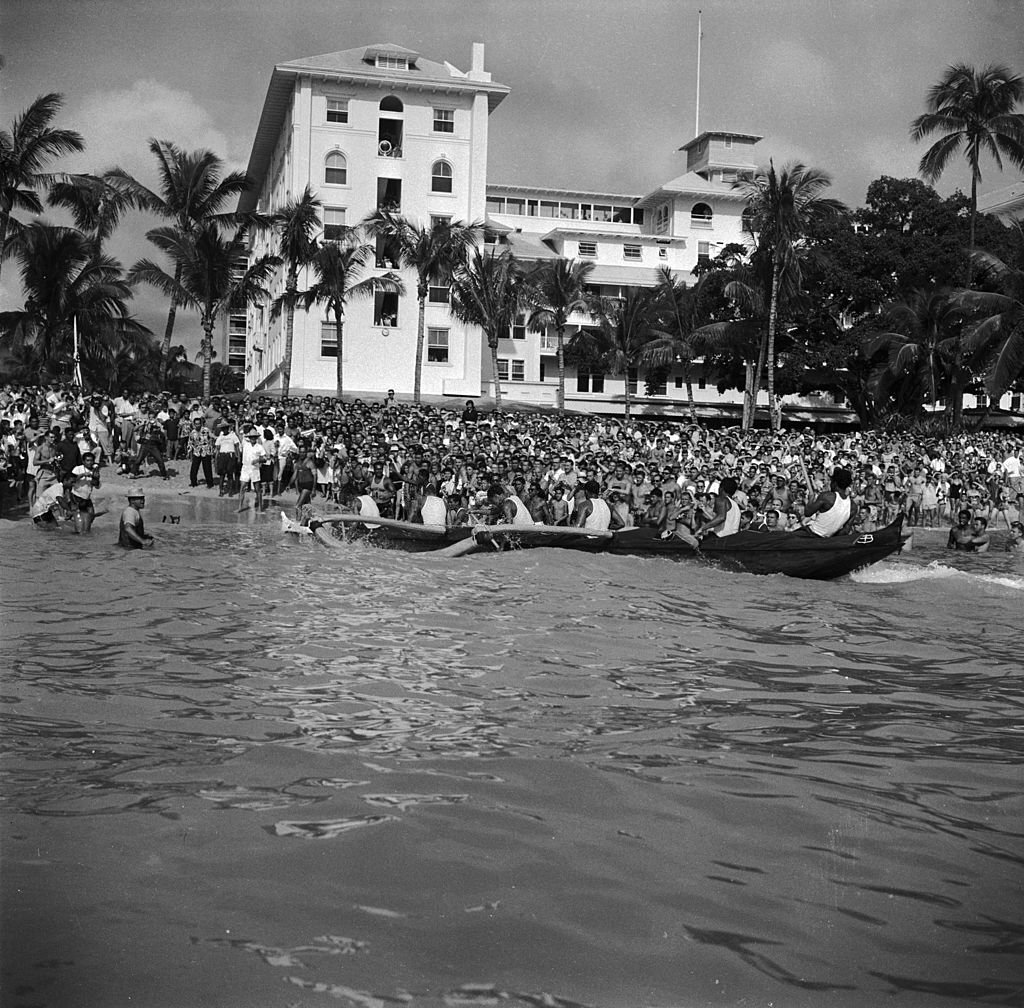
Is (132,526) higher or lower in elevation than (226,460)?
lower

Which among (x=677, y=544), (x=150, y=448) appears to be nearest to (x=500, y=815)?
(x=677, y=544)

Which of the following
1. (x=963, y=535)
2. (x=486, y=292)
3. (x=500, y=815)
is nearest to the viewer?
(x=500, y=815)

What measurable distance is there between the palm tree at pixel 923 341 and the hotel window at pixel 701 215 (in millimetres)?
18371

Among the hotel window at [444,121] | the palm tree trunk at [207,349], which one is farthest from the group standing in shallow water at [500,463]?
the hotel window at [444,121]

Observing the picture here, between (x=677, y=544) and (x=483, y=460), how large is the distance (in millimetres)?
7482

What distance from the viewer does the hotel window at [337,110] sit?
47750 mm

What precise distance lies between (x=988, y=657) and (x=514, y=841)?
678 centimetres

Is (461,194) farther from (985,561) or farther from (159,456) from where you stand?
(985,561)

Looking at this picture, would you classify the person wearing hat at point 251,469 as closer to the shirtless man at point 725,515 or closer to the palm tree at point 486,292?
the shirtless man at point 725,515

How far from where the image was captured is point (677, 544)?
1600 cm

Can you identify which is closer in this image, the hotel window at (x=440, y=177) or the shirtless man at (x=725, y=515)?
the shirtless man at (x=725, y=515)

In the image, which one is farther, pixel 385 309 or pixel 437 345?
pixel 437 345

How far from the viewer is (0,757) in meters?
6.31

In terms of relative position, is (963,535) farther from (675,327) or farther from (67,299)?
(675,327)
